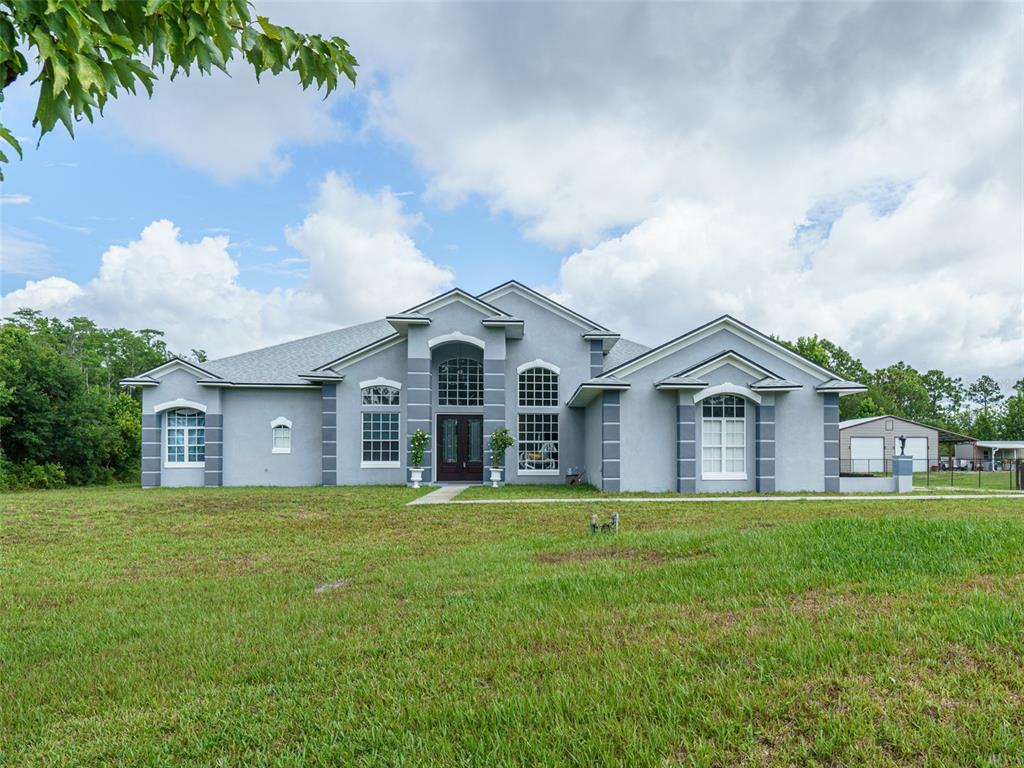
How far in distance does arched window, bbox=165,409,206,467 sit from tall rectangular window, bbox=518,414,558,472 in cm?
1157

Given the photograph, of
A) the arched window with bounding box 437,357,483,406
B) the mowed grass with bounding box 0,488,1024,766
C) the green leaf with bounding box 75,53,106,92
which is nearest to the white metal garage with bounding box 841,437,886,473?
the arched window with bounding box 437,357,483,406

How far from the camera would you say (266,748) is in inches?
119

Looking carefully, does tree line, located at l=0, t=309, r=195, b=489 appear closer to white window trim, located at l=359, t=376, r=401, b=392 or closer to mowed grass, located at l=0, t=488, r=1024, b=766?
white window trim, located at l=359, t=376, r=401, b=392

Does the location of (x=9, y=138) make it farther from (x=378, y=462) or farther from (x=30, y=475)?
(x=30, y=475)

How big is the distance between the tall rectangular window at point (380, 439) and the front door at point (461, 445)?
1630 millimetres

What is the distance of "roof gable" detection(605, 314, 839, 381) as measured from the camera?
60.5 ft

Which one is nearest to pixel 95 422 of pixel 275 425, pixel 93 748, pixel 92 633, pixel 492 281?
pixel 275 425

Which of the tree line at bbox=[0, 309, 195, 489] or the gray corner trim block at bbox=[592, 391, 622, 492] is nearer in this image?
the gray corner trim block at bbox=[592, 391, 622, 492]

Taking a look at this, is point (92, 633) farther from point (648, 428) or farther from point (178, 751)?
point (648, 428)

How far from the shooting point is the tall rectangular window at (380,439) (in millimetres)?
21688

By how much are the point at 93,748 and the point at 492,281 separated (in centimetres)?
2133

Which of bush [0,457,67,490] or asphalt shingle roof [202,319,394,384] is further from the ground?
asphalt shingle roof [202,319,394,384]

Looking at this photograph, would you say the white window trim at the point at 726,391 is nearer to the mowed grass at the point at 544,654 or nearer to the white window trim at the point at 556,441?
the white window trim at the point at 556,441

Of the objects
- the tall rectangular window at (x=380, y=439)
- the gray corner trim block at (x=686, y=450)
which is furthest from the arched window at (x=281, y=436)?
the gray corner trim block at (x=686, y=450)
